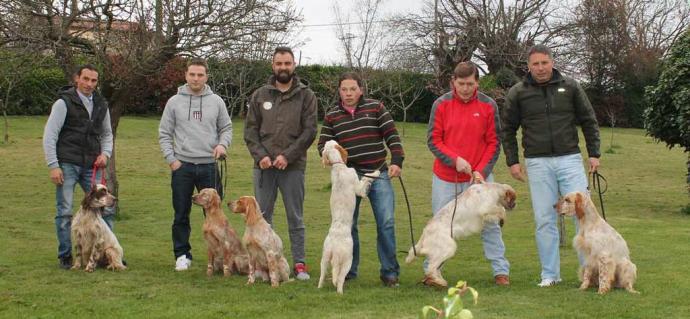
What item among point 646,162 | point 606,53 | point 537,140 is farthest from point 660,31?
point 537,140

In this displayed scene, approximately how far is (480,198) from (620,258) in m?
1.28

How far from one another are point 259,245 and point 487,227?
2067 mm

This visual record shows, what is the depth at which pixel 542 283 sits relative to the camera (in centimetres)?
759

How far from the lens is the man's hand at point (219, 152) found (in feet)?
26.7

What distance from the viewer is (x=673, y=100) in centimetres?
1427

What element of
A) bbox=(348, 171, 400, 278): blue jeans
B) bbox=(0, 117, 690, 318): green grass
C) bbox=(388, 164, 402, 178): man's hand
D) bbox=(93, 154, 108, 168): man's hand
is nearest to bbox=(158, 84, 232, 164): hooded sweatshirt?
bbox=(93, 154, 108, 168): man's hand

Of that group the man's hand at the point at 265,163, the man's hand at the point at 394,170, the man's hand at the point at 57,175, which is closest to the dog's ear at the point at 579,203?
the man's hand at the point at 394,170

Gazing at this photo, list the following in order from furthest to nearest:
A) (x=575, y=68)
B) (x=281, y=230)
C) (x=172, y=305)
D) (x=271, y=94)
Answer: (x=575, y=68) < (x=281, y=230) < (x=271, y=94) < (x=172, y=305)

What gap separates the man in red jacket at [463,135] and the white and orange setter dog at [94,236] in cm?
325

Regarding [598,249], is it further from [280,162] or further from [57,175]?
[57,175]

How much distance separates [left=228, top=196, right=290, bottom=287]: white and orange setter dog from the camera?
769 centimetres

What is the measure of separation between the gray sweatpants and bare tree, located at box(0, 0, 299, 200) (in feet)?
14.3

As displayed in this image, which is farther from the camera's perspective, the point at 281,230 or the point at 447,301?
the point at 281,230

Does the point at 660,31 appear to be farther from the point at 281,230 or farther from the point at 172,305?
the point at 172,305
